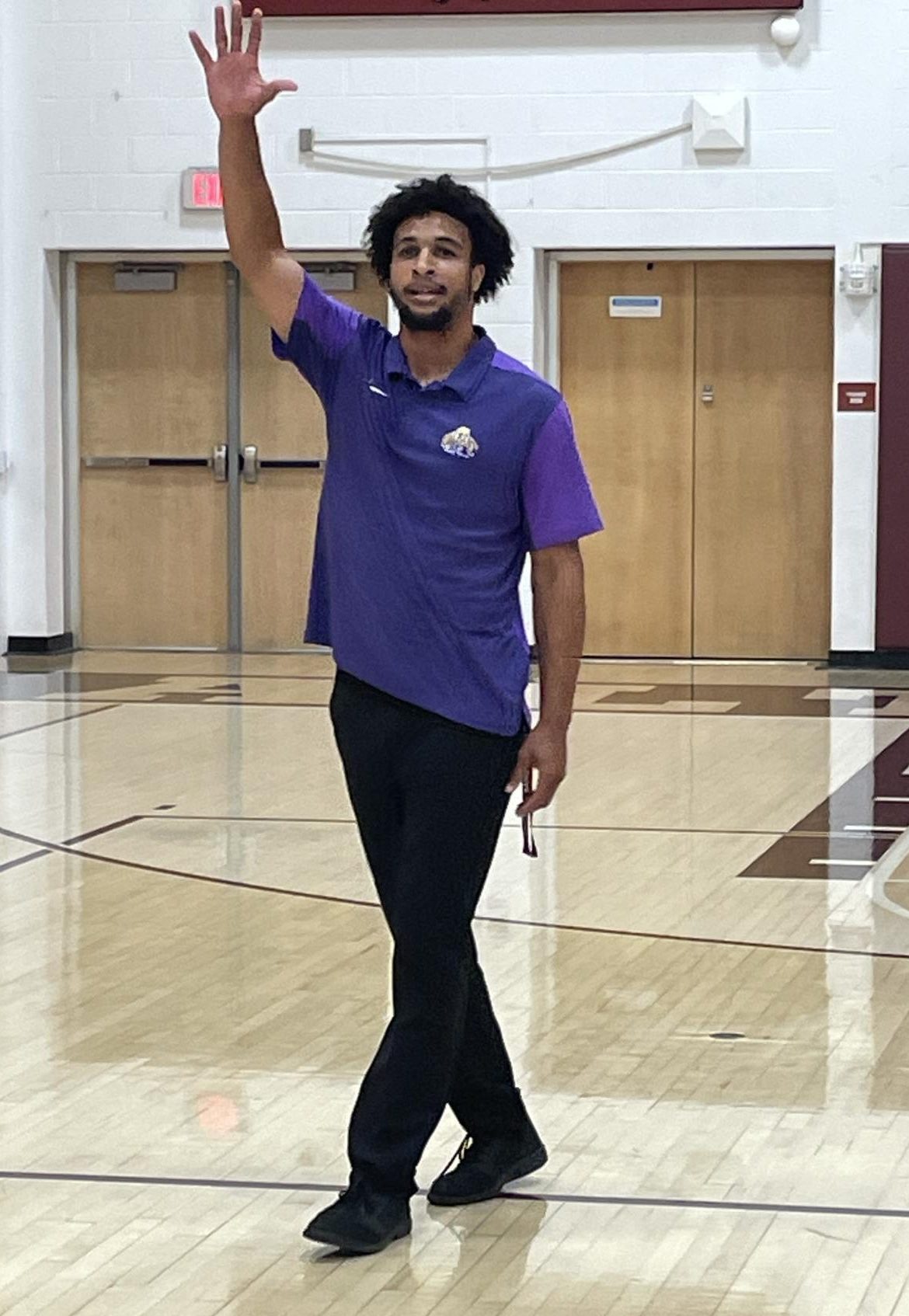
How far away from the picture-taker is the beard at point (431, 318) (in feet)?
11.8

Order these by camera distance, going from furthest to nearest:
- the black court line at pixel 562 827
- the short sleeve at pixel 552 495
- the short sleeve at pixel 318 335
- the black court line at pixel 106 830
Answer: the black court line at pixel 562 827 → the black court line at pixel 106 830 → the short sleeve at pixel 318 335 → the short sleeve at pixel 552 495

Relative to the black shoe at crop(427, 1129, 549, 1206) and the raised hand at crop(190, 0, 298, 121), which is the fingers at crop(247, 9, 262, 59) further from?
the black shoe at crop(427, 1129, 549, 1206)

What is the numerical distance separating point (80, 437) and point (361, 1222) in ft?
36.4

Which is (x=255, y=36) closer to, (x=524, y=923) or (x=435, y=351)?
(x=435, y=351)

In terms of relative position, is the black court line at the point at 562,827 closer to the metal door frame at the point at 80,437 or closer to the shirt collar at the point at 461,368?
the shirt collar at the point at 461,368

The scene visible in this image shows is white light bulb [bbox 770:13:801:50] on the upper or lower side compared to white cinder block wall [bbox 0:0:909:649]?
upper

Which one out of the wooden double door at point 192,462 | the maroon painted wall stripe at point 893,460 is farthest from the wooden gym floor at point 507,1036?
the wooden double door at point 192,462

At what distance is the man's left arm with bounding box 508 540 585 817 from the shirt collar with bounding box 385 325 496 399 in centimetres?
28

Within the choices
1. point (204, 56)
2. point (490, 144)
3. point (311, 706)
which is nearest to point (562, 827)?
point (311, 706)

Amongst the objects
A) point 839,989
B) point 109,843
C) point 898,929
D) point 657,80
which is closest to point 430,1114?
point 839,989

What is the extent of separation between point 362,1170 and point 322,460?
10.5 meters

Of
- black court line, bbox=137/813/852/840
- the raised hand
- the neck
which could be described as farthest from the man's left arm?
black court line, bbox=137/813/852/840

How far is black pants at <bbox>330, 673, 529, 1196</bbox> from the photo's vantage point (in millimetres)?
3557

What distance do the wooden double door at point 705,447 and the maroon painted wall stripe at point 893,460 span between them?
0.45 m
